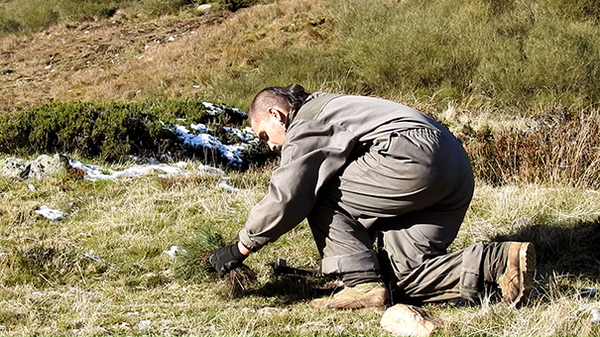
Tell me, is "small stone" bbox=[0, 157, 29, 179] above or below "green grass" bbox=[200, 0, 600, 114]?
above

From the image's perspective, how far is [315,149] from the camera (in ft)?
11.3

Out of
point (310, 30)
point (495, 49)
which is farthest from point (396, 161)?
point (310, 30)

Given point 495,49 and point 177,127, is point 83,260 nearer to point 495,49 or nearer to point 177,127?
point 177,127

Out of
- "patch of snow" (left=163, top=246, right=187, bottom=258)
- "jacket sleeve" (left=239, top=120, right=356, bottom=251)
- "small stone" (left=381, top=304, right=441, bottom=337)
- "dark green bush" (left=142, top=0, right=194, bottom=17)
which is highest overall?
"jacket sleeve" (left=239, top=120, right=356, bottom=251)

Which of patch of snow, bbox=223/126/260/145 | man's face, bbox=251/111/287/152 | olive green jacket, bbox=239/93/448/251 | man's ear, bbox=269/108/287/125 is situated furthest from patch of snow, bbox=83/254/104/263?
patch of snow, bbox=223/126/260/145

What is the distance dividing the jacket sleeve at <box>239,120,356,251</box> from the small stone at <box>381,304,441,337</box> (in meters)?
0.70

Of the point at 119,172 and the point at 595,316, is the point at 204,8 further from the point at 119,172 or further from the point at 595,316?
the point at 595,316

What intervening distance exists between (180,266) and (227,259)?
1.75 ft

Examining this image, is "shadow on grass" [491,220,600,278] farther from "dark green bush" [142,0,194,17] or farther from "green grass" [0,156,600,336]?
"dark green bush" [142,0,194,17]

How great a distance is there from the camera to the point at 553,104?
38.7 feet

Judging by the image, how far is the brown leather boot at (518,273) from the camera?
10.5 ft

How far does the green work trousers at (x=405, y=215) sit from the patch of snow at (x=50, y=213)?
2.72m

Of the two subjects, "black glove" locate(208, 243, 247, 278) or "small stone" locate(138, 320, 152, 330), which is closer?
"small stone" locate(138, 320, 152, 330)

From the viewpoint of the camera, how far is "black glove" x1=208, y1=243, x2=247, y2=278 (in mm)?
3754
